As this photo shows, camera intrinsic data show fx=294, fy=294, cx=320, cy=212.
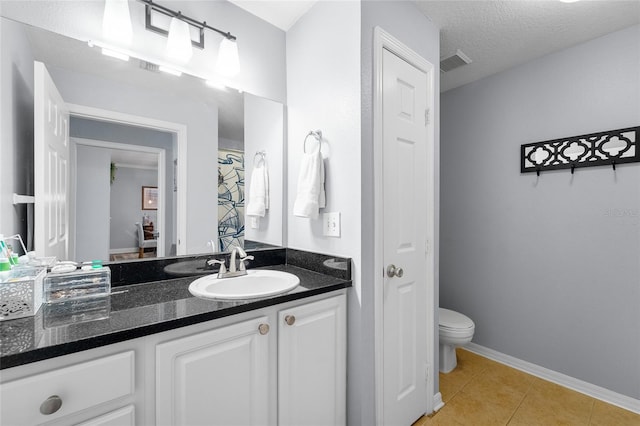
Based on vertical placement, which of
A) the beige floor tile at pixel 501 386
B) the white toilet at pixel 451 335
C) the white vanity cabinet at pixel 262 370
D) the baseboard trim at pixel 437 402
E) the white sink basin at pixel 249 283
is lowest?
the beige floor tile at pixel 501 386

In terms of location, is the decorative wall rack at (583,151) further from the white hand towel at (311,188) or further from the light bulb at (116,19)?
the light bulb at (116,19)

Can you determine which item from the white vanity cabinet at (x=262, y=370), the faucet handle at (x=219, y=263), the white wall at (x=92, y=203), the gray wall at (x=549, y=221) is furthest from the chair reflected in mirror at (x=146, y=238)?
the gray wall at (x=549, y=221)

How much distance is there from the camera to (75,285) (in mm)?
1017

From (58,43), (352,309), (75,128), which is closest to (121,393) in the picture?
(352,309)

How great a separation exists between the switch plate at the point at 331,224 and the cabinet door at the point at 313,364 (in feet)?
1.07

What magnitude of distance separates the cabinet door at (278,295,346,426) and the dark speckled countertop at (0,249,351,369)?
0.11 m

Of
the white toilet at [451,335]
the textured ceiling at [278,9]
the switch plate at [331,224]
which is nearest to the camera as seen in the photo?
the switch plate at [331,224]

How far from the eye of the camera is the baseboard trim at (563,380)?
1.85m

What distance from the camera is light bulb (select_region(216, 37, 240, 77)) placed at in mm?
1594

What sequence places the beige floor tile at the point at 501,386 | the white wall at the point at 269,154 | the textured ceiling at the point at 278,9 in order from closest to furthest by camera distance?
the textured ceiling at the point at 278,9, the white wall at the point at 269,154, the beige floor tile at the point at 501,386

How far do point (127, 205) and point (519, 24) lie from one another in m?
2.47

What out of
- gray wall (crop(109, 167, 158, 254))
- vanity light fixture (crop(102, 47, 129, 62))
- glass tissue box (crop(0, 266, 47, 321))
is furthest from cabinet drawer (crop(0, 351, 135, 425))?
vanity light fixture (crop(102, 47, 129, 62))

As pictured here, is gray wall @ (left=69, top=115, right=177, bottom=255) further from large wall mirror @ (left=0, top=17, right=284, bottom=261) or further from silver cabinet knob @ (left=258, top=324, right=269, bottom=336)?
silver cabinet knob @ (left=258, top=324, right=269, bottom=336)

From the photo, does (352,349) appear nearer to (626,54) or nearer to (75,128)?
(75,128)
